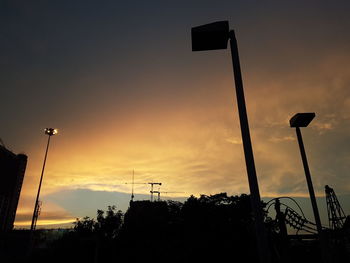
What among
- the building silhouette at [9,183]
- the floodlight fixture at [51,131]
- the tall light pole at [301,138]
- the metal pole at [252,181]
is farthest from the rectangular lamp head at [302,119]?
the building silhouette at [9,183]

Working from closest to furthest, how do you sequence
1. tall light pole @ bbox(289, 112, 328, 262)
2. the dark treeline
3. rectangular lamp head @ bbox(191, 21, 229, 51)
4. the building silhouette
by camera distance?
rectangular lamp head @ bbox(191, 21, 229, 51) < tall light pole @ bbox(289, 112, 328, 262) < the dark treeline < the building silhouette

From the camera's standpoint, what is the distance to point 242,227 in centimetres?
3647

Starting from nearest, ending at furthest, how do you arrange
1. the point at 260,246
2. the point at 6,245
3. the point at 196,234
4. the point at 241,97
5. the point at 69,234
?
the point at 260,246 → the point at 241,97 → the point at 69,234 → the point at 196,234 → the point at 6,245

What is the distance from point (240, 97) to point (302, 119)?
7340mm

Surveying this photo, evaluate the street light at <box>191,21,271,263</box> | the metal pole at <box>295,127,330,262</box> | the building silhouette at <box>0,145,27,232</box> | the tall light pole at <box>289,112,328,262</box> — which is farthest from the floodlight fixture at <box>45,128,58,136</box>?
the street light at <box>191,21,271,263</box>

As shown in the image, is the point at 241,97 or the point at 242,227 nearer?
the point at 241,97

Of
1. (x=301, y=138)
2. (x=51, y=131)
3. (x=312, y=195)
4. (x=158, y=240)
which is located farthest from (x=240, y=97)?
(x=51, y=131)

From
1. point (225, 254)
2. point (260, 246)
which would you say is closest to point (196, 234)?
point (225, 254)

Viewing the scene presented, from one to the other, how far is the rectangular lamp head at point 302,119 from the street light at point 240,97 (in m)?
6.58

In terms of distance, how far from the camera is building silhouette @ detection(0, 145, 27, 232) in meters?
49.2

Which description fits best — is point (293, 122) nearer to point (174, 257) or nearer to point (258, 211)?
point (258, 211)

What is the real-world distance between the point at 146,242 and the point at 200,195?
69.9 feet

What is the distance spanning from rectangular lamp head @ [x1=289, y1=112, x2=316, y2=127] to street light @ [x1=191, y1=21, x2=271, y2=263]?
259 inches

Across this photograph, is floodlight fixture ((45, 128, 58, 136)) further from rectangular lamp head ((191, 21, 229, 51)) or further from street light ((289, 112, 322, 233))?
rectangular lamp head ((191, 21, 229, 51))
